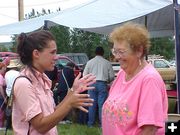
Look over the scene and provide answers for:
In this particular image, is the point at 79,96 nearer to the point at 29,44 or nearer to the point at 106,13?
the point at 29,44

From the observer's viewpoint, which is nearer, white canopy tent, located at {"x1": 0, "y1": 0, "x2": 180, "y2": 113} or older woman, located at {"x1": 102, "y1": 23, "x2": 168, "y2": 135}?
older woman, located at {"x1": 102, "y1": 23, "x2": 168, "y2": 135}

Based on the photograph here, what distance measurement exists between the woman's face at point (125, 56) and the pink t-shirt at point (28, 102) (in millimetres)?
506

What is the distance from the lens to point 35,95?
102 inches

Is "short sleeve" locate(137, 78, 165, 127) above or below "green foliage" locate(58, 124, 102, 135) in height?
above

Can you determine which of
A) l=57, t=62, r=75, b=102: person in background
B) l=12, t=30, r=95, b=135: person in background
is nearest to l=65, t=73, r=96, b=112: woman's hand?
l=12, t=30, r=95, b=135: person in background

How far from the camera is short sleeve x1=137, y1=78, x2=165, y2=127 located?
8.38 feet

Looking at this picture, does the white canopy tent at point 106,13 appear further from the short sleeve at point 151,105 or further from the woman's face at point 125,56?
the short sleeve at point 151,105

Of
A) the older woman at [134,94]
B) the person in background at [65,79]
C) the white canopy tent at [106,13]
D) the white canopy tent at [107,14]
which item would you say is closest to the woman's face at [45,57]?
the older woman at [134,94]

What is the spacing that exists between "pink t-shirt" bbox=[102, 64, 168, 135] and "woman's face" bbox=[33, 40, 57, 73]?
47 cm

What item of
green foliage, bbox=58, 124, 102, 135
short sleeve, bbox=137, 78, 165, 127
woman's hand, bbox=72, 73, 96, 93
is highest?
woman's hand, bbox=72, 73, 96, 93

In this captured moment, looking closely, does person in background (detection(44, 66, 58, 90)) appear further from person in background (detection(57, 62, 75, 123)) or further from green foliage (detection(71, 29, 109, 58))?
green foliage (detection(71, 29, 109, 58))

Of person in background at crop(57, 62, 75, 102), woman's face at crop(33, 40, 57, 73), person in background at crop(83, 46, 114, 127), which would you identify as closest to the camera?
woman's face at crop(33, 40, 57, 73)

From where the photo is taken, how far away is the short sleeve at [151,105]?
8.38ft

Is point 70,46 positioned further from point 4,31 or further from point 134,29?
point 134,29
